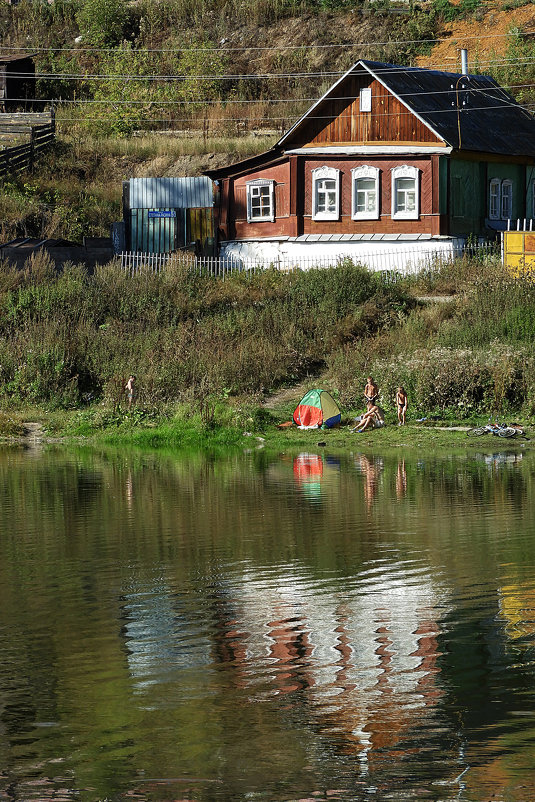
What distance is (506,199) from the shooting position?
146 ft

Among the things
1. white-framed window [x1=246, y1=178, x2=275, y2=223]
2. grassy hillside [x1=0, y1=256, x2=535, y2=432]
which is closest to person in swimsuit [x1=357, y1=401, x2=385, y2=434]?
grassy hillside [x1=0, y1=256, x2=535, y2=432]

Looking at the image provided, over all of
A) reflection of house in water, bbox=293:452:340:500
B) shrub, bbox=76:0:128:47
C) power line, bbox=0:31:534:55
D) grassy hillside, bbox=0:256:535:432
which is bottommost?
reflection of house in water, bbox=293:452:340:500

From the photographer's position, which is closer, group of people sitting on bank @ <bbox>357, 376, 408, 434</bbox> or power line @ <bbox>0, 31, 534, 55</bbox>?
group of people sitting on bank @ <bbox>357, 376, 408, 434</bbox>

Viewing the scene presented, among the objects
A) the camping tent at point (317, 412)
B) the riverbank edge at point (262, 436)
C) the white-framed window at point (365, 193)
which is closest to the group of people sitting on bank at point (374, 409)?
the riverbank edge at point (262, 436)

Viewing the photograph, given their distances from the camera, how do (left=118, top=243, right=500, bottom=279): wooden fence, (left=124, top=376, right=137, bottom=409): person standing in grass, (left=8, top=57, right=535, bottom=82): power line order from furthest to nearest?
(left=8, top=57, right=535, bottom=82): power line
(left=118, top=243, right=500, bottom=279): wooden fence
(left=124, top=376, right=137, bottom=409): person standing in grass

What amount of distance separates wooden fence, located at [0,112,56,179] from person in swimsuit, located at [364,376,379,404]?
26912mm

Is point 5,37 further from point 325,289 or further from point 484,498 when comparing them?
point 484,498

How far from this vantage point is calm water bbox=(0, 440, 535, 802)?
7766 millimetres

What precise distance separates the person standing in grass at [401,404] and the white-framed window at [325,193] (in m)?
16.2

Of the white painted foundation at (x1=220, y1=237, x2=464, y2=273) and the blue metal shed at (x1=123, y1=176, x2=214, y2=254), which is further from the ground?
the blue metal shed at (x1=123, y1=176, x2=214, y2=254)

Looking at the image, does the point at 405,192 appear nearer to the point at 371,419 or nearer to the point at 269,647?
the point at 371,419

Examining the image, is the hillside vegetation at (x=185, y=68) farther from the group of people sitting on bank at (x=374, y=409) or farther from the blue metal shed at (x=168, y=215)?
the group of people sitting on bank at (x=374, y=409)

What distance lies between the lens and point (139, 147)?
5450 cm

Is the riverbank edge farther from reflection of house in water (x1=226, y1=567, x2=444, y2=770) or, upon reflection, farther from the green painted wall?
the green painted wall
